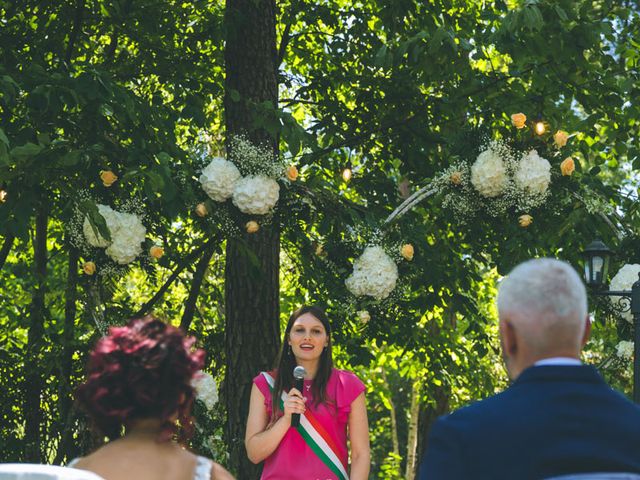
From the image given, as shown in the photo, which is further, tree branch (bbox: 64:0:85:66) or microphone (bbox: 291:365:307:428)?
tree branch (bbox: 64:0:85:66)

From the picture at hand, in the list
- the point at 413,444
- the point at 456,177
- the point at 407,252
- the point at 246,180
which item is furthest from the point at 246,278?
the point at 413,444

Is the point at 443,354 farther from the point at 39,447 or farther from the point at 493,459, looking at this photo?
the point at 493,459

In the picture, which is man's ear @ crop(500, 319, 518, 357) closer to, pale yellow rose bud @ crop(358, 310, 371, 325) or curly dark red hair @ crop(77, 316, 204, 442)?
curly dark red hair @ crop(77, 316, 204, 442)

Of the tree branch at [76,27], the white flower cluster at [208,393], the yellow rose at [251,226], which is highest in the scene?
the tree branch at [76,27]

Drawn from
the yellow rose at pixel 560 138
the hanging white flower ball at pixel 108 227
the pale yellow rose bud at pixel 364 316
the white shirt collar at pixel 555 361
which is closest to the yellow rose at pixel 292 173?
the pale yellow rose bud at pixel 364 316

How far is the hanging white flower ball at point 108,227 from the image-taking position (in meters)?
6.42

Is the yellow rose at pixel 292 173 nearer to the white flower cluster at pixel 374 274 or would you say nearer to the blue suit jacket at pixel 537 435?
the white flower cluster at pixel 374 274

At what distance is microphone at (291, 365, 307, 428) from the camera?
A: 4996 mm

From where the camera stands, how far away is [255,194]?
265 inches

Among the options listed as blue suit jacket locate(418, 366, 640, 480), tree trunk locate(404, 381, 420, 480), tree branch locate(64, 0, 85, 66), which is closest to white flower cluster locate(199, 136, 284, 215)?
tree branch locate(64, 0, 85, 66)

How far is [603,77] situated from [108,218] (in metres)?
4.03

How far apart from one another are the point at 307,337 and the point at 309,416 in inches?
16.1

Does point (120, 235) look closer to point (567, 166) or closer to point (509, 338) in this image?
point (567, 166)

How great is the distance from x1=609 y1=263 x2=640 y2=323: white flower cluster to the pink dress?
2891mm
